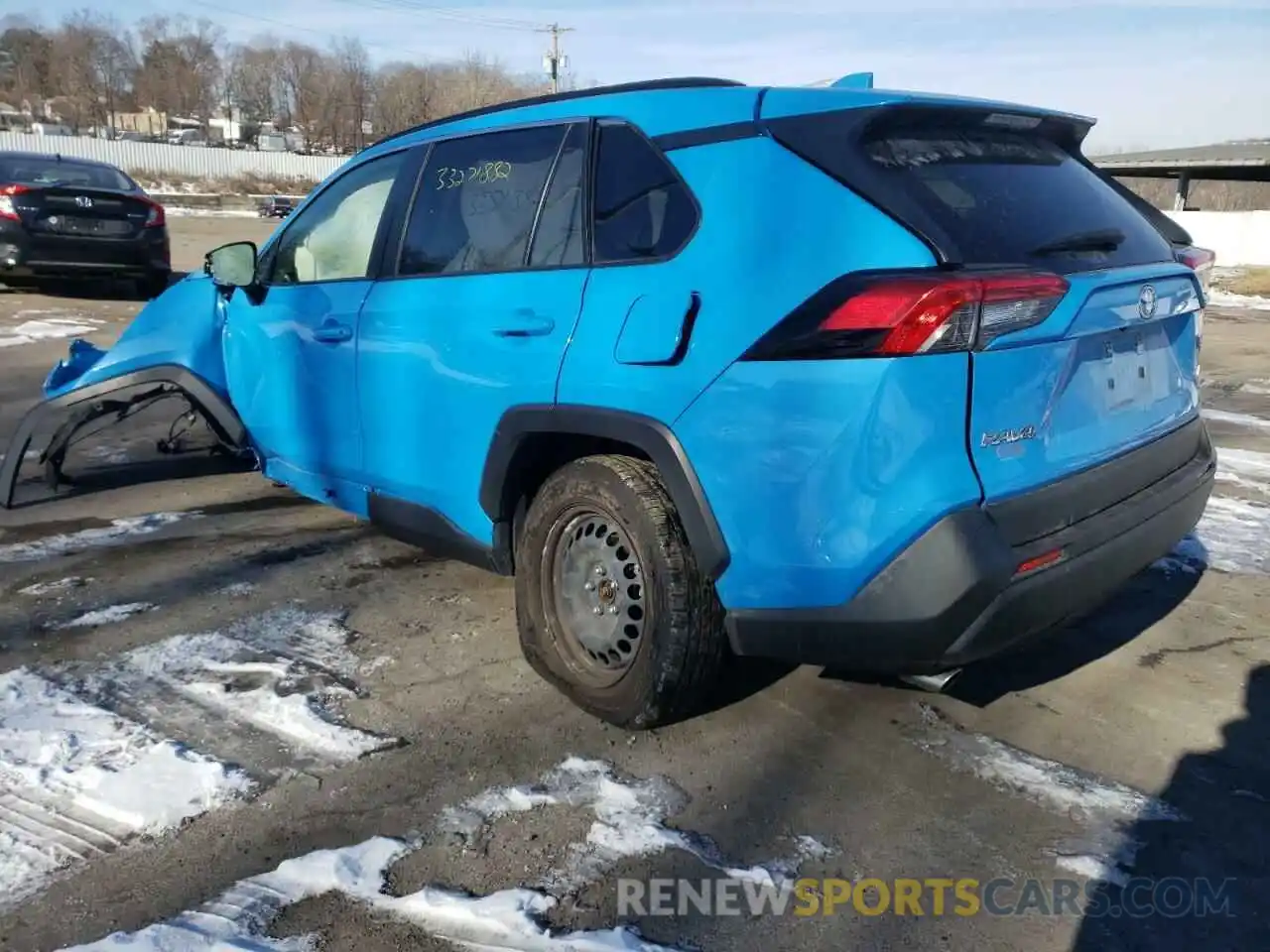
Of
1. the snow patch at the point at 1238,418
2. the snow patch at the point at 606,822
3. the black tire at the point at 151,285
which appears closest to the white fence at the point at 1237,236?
the snow patch at the point at 1238,418

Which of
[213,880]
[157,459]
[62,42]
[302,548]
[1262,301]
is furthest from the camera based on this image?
[62,42]

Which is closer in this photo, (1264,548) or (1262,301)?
(1264,548)

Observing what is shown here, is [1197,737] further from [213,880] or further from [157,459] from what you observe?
[157,459]

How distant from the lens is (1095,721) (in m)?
3.38

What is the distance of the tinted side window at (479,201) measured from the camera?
351 centimetres

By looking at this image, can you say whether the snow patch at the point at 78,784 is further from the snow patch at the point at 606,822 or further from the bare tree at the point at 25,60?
the bare tree at the point at 25,60

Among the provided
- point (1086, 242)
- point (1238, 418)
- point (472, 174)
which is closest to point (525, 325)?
point (472, 174)

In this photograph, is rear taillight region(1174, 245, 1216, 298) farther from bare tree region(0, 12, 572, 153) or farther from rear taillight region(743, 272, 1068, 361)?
bare tree region(0, 12, 572, 153)

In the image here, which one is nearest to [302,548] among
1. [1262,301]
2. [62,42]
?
[1262,301]

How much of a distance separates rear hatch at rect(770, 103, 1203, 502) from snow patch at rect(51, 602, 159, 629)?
2.95m

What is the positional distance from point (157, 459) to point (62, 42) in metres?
105

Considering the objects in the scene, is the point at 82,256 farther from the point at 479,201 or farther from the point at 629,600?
the point at 629,600

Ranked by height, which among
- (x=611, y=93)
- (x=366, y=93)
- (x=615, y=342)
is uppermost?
(x=366, y=93)

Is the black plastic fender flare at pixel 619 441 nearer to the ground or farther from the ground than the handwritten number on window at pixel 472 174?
nearer to the ground
